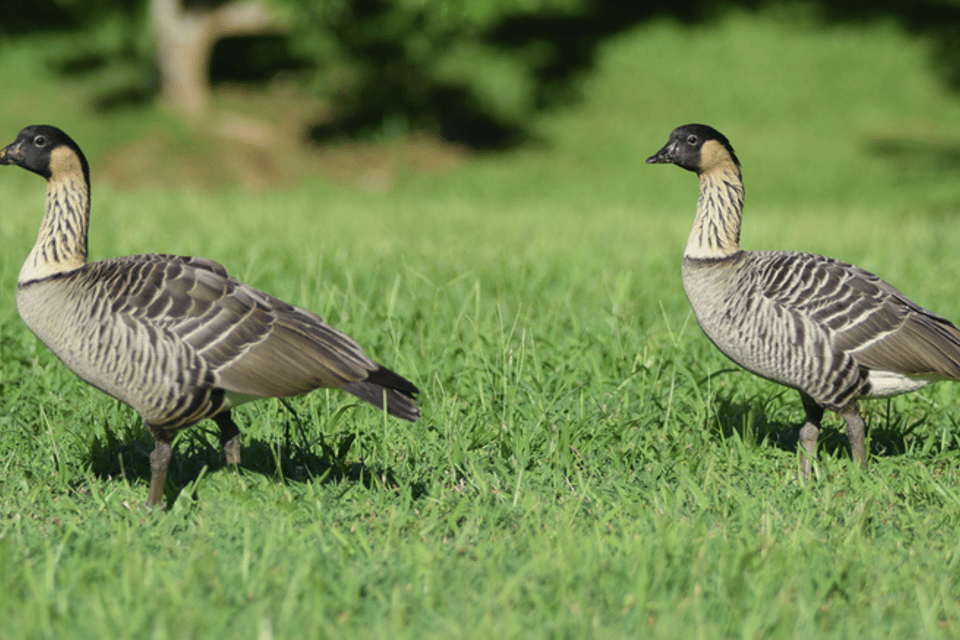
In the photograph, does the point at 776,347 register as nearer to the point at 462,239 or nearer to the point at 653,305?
the point at 653,305

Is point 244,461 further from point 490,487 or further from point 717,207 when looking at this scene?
point 717,207

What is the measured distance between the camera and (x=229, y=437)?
503cm

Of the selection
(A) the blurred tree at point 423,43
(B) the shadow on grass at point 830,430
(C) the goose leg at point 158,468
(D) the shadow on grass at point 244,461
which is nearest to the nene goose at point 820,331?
(B) the shadow on grass at point 830,430

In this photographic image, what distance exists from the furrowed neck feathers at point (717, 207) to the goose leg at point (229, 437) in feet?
9.47

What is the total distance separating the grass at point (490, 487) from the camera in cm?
357

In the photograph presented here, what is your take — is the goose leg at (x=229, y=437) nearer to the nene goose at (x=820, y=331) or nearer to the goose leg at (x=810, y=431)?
the nene goose at (x=820, y=331)

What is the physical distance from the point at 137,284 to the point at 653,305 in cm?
471

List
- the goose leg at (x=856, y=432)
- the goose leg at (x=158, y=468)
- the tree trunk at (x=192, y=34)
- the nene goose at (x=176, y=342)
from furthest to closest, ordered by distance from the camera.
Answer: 1. the tree trunk at (x=192, y=34)
2. the goose leg at (x=856, y=432)
3. the goose leg at (x=158, y=468)
4. the nene goose at (x=176, y=342)

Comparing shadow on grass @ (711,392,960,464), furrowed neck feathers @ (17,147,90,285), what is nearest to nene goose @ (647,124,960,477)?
shadow on grass @ (711,392,960,464)

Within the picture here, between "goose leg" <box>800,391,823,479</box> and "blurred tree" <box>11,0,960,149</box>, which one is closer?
"goose leg" <box>800,391,823,479</box>

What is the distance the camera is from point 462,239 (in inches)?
456

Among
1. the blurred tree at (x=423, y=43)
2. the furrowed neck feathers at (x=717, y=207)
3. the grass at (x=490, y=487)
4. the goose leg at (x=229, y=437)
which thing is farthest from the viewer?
the blurred tree at (x=423, y=43)

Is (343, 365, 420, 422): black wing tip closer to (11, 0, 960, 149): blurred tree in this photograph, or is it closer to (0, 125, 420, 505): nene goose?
(0, 125, 420, 505): nene goose

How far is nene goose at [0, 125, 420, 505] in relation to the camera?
4473mm
